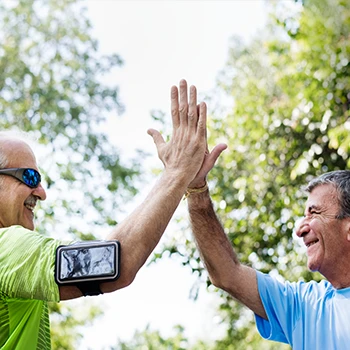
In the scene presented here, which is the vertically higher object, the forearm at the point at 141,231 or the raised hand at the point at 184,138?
the raised hand at the point at 184,138

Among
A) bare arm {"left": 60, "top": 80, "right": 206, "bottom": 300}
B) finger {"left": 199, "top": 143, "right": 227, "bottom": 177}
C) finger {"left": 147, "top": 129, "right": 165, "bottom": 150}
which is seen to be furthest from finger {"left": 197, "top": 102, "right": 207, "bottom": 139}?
finger {"left": 199, "top": 143, "right": 227, "bottom": 177}

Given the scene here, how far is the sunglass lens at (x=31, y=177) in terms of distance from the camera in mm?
2367

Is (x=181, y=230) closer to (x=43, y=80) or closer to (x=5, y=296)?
(x=5, y=296)

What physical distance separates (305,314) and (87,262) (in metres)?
1.47

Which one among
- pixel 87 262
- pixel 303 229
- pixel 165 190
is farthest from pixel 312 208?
pixel 87 262

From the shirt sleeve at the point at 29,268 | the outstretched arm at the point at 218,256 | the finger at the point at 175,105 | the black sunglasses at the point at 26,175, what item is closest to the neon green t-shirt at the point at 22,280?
the shirt sleeve at the point at 29,268

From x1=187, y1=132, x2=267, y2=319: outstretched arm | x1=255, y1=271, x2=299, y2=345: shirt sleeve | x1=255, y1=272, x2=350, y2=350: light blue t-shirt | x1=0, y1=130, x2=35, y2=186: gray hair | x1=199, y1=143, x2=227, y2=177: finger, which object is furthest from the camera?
x1=187, y1=132, x2=267, y2=319: outstretched arm

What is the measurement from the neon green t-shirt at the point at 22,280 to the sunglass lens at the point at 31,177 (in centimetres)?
32

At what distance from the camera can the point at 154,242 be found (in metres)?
1.96

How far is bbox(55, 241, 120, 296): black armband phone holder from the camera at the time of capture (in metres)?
1.89

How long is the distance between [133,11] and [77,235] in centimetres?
886

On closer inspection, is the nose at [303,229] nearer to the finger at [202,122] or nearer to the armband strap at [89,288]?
the finger at [202,122]

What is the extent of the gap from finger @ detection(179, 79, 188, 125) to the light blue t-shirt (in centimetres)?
115

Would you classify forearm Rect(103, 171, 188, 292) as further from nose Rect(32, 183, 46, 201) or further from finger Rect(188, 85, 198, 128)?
nose Rect(32, 183, 46, 201)
